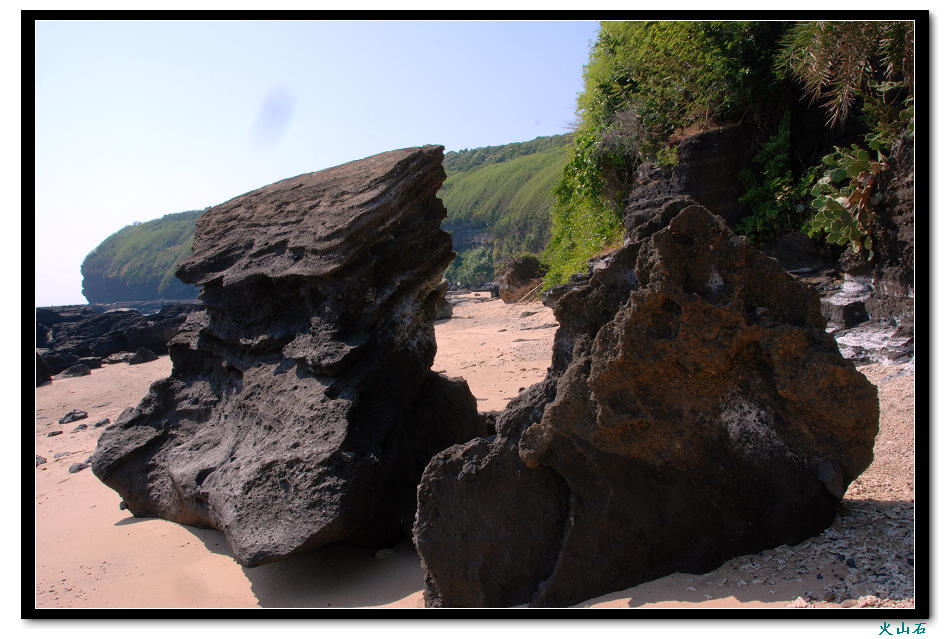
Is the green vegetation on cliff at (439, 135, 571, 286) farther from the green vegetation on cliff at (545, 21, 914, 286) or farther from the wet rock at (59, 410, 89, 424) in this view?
the wet rock at (59, 410, 89, 424)

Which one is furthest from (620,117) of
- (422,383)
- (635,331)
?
(635,331)

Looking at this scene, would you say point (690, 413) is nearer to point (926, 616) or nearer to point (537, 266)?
point (926, 616)

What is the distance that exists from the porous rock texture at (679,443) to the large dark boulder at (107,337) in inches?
534

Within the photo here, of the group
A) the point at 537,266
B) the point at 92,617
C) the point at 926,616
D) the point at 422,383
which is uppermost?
the point at 537,266

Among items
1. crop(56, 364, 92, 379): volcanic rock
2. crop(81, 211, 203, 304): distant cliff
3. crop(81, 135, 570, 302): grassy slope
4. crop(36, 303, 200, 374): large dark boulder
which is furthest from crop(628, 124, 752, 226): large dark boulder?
crop(81, 211, 203, 304): distant cliff

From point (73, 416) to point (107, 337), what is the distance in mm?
8516

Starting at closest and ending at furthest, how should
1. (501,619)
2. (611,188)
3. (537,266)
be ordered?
(501,619), (611,188), (537,266)

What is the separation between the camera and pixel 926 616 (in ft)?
7.48

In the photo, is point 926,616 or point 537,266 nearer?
point 926,616

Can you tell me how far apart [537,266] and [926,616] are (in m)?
17.0

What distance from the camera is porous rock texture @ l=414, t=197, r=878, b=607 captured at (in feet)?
9.03

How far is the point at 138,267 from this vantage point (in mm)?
68125

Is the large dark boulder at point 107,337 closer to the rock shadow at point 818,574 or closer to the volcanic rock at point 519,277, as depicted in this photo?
the volcanic rock at point 519,277

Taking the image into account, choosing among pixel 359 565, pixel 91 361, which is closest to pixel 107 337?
pixel 91 361
